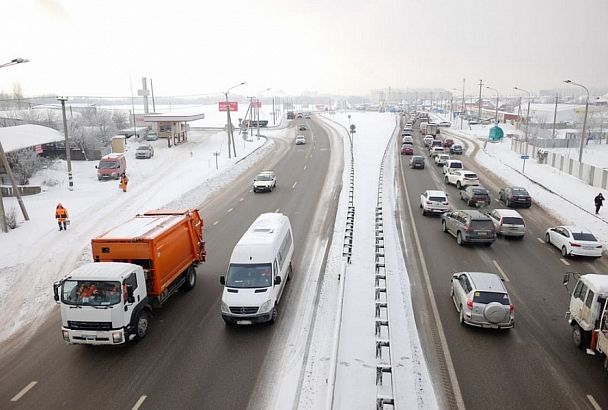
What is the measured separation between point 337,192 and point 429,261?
1533 centimetres

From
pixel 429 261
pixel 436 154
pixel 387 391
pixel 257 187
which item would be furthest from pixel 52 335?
pixel 436 154

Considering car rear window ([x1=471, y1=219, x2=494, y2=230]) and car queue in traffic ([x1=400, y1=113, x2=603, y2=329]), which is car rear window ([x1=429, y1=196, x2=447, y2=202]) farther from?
car rear window ([x1=471, y1=219, x2=494, y2=230])

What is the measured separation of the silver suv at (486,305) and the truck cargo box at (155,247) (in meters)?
9.10

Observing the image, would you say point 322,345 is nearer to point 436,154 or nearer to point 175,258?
point 175,258

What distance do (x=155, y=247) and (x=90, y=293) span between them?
2.33m

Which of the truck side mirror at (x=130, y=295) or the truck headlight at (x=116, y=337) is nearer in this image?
the truck headlight at (x=116, y=337)

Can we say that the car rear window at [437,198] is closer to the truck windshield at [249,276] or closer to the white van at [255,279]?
the white van at [255,279]

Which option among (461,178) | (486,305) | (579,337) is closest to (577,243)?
(579,337)

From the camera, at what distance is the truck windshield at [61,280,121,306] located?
12530 mm

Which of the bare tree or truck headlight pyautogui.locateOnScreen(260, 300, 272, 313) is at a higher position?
the bare tree

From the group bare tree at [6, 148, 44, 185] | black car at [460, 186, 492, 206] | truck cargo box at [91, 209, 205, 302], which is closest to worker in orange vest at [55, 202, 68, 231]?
truck cargo box at [91, 209, 205, 302]

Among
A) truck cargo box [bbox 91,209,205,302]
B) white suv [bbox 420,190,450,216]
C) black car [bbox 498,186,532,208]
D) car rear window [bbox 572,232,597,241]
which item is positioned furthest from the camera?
black car [bbox 498,186,532,208]

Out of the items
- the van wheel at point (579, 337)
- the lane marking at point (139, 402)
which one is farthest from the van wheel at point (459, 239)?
the lane marking at point (139, 402)

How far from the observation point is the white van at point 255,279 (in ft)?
45.0
